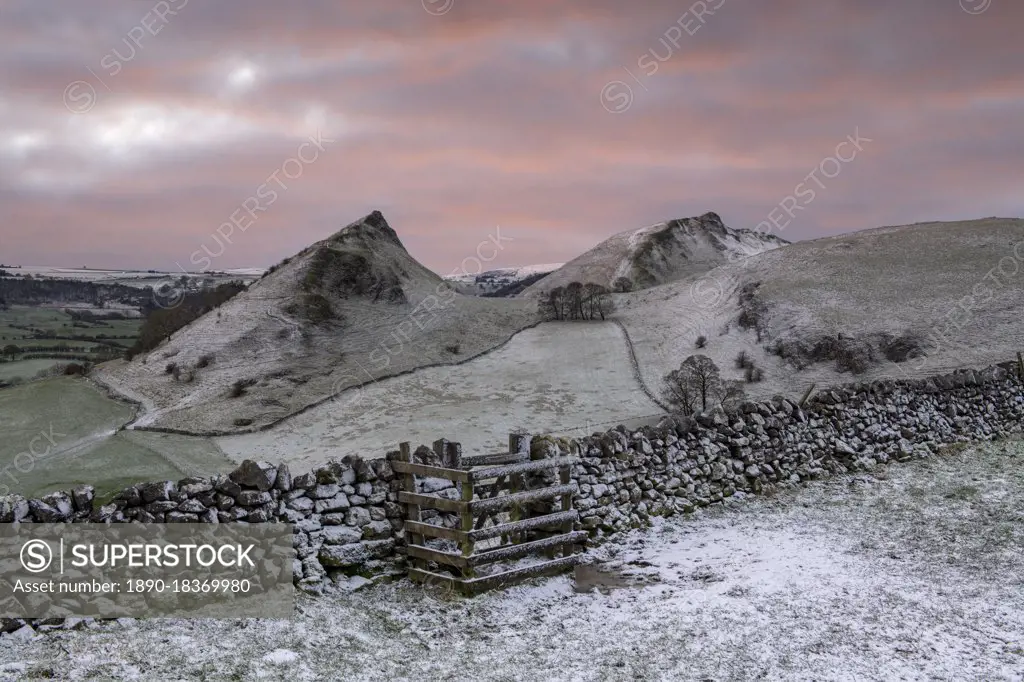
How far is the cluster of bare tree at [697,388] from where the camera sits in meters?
49.0

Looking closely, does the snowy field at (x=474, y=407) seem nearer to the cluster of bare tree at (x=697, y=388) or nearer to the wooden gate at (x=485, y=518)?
the cluster of bare tree at (x=697, y=388)

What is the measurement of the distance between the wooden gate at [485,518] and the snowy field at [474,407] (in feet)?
93.7

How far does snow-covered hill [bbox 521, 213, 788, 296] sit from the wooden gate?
11182 cm

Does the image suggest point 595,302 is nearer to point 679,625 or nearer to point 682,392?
point 682,392

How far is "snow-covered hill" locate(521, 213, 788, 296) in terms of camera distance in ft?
438

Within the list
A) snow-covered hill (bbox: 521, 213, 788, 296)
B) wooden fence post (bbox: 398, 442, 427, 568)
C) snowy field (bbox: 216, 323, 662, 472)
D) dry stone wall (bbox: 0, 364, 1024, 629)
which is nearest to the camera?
dry stone wall (bbox: 0, 364, 1024, 629)

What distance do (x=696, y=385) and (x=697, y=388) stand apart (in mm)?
297

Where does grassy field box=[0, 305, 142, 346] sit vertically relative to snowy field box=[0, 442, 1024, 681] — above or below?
above

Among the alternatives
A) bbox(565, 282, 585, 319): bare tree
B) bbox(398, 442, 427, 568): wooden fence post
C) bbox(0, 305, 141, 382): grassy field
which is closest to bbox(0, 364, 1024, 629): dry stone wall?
bbox(398, 442, 427, 568): wooden fence post

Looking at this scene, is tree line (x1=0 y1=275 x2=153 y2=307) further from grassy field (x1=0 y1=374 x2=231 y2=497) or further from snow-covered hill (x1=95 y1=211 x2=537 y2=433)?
grassy field (x1=0 y1=374 x2=231 y2=497)

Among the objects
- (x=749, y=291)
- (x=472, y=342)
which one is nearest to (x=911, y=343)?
(x=749, y=291)

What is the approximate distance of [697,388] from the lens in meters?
49.9

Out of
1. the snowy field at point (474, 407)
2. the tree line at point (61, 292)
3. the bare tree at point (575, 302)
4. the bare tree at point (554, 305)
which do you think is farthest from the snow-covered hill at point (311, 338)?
the tree line at point (61, 292)

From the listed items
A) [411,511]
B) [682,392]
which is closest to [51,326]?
[682,392]
